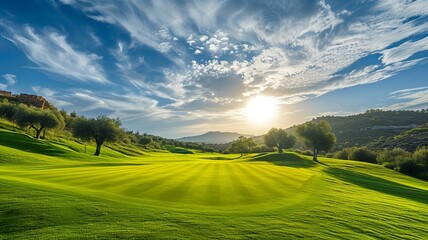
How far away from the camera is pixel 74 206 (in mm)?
12398

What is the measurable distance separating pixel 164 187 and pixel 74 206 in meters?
7.25

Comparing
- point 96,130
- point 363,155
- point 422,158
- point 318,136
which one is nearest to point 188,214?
point 96,130

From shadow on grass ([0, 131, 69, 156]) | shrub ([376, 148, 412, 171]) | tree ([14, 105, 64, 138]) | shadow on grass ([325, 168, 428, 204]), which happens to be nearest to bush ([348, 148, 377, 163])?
shrub ([376, 148, 412, 171])

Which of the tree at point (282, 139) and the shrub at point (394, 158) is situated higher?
the tree at point (282, 139)

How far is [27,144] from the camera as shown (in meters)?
58.9

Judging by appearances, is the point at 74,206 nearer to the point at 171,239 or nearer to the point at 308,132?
the point at 171,239

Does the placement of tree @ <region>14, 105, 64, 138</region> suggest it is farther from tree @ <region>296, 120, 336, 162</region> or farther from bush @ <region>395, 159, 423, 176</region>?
bush @ <region>395, 159, 423, 176</region>

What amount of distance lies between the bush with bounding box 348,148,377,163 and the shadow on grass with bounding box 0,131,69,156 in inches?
3638

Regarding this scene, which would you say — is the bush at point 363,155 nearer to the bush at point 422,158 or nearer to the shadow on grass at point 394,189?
the bush at point 422,158

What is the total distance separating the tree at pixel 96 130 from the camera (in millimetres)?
76875

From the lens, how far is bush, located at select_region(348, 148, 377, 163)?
305ft

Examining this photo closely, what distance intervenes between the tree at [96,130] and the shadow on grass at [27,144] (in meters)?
15.0

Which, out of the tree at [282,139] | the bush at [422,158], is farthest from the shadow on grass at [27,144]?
the bush at [422,158]

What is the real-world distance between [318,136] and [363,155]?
26997 millimetres
